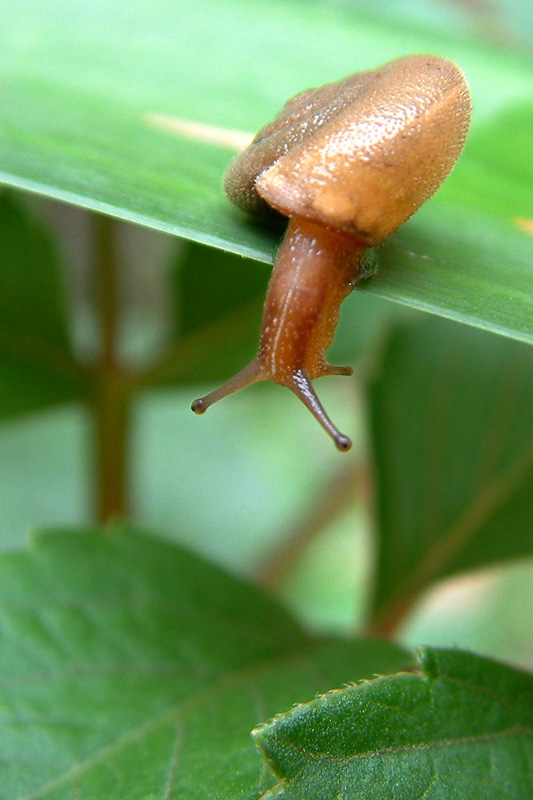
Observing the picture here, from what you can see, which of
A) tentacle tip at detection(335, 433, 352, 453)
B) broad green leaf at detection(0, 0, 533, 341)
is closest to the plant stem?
broad green leaf at detection(0, 0, 533, 341)

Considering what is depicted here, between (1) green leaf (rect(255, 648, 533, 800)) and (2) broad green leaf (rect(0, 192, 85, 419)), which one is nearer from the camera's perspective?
(1) green leaf (rect(255, 648, 533, 800))

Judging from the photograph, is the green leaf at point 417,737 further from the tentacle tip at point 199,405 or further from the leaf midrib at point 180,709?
the tentacle tip at point 199,405

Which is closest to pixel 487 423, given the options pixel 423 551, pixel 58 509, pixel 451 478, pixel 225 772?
pixel 451 478

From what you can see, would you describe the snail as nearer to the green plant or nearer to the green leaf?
the green plant

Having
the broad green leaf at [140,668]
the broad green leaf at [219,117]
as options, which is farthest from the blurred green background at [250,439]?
the broad green leaf at [140,668]

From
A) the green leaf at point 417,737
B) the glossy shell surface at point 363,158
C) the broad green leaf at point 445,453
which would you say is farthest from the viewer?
the broad green leaf at point 445,453

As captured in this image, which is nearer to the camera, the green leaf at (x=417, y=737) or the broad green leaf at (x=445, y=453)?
the green leaf at (x=417, y=737)

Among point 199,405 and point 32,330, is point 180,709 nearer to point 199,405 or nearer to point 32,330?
point 199,405

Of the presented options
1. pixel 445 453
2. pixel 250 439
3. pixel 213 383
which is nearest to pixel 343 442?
pixel 445 453
